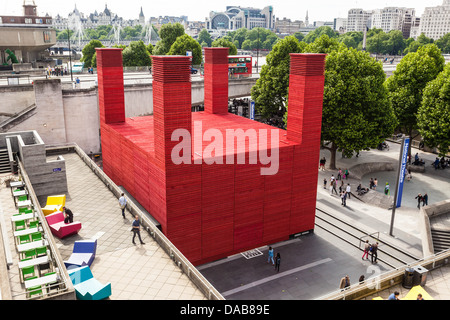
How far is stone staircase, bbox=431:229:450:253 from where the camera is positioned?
24.5m

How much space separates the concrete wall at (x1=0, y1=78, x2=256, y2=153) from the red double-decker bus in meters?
16.1

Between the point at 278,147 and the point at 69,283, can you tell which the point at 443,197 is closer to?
the point at 278,147

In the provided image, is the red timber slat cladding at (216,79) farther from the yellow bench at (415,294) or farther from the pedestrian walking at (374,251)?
the yellow bench at (415,294)

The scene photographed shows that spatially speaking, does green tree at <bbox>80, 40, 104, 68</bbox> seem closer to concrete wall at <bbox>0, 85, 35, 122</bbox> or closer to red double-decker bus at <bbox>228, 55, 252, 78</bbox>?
red double-decker bus at <bbox>228, 55, 252, 78</bbox>

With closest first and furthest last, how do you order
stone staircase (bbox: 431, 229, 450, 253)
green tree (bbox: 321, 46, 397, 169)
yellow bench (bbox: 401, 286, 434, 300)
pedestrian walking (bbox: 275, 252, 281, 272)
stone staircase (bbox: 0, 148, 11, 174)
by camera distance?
A: yellow bench (bbox: 401, 286, 434, 300) → pedestrian walking (bbox: 275, 252, 281, 272) → stone staircase (bbox: 431, 229, 450, 253) → stone staircase (bbox: 0, 148, 11, 174) → green tree (bbox: 321, 46, 397, 169)

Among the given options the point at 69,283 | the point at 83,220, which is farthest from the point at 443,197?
the point at 69,283

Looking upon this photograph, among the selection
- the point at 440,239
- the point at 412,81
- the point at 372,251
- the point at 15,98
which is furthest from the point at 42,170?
the point at 412,81

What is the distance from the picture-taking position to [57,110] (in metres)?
38.3

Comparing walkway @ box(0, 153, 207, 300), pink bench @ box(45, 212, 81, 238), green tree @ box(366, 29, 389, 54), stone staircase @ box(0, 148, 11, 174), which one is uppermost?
green tree @ box(366, 29, 389, 54)

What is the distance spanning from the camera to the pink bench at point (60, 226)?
18789 millimetres

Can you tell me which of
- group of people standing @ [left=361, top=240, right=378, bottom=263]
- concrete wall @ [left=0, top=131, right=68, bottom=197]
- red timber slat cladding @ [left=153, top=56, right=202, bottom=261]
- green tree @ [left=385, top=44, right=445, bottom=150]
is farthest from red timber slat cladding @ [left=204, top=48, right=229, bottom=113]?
green tree @ [left=385, top=44, right=445, bottom=150]

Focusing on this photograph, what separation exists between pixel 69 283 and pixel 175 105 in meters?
10.1

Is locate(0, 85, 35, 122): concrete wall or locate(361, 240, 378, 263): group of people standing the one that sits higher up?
locate(0, 85, 35, 122): concrete wall

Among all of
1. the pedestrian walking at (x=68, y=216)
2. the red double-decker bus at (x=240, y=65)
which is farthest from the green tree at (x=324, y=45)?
the pedestrian walking at (x=68, y=216)
